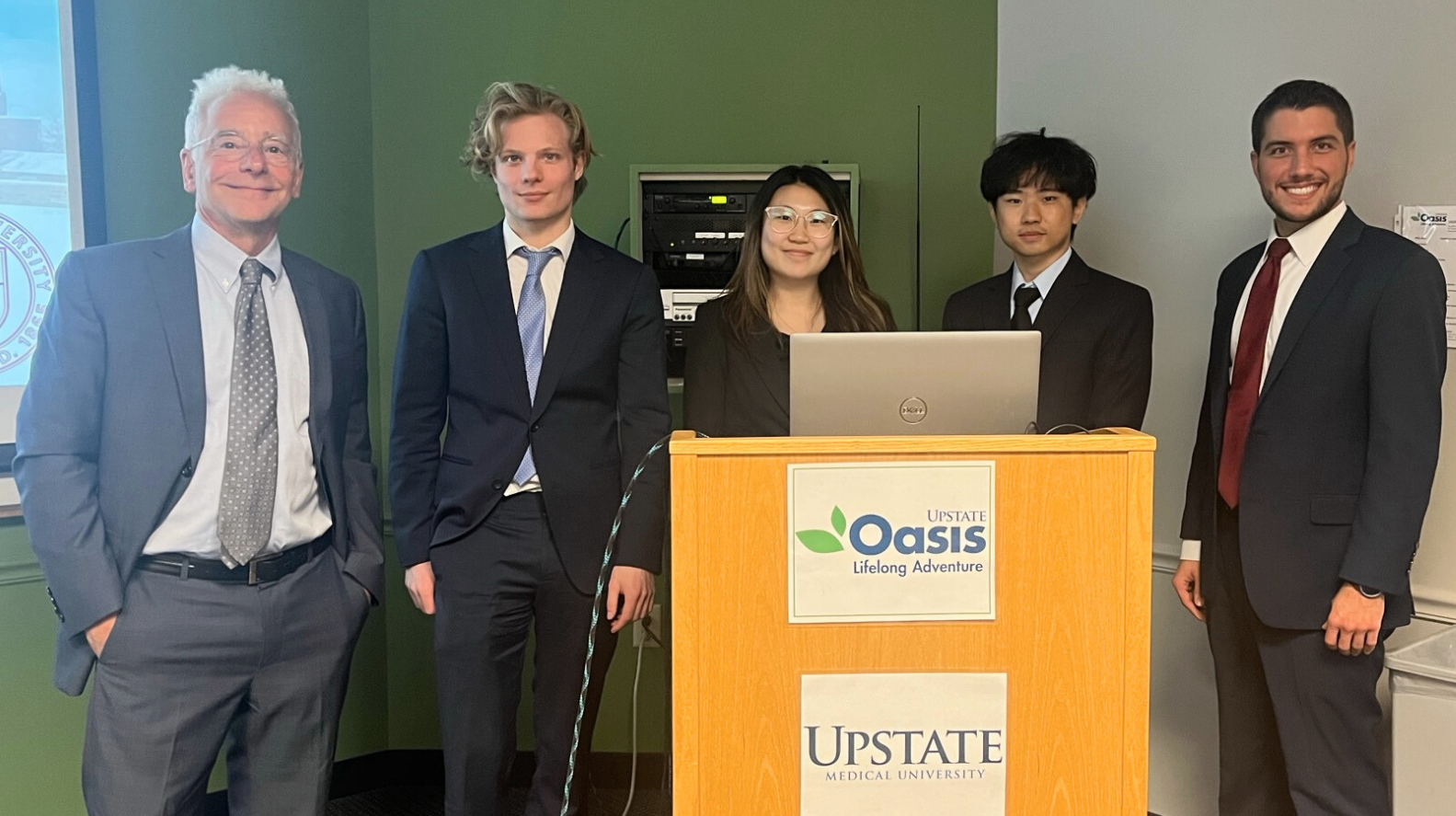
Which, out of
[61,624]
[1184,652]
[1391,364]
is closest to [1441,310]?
[1391,364]

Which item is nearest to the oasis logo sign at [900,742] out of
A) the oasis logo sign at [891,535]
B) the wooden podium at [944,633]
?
the wooden podium at [944,633]

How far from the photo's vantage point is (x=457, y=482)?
2.11 meters

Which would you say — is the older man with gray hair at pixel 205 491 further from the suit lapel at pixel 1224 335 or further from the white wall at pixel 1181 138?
the white wall at pixel 1181 138

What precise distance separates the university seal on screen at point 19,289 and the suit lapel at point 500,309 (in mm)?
1033

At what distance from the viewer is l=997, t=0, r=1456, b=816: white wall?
2.50 metres

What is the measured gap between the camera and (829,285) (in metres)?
2.38

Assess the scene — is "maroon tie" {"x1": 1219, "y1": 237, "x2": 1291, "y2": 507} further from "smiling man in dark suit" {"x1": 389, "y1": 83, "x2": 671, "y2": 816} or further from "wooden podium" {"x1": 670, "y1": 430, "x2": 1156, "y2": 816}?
"smiling man in dark suit" {"x1": 389, "y1": 83, "x2": 671, "y2": 816}

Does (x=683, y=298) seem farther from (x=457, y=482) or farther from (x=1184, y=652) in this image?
(x=1184, y=652)

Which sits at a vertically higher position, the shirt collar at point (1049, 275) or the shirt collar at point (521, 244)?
the shirt collar at point (521, 244)

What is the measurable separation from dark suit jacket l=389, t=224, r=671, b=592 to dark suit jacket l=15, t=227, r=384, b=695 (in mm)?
420

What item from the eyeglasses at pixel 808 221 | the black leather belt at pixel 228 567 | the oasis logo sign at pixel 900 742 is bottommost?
the oasis logo sign at pixel 900 742

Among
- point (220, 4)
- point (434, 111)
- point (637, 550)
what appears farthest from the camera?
point (434, 111)

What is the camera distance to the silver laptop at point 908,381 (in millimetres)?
1504

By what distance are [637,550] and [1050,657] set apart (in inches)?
38.5
